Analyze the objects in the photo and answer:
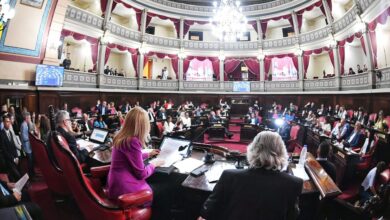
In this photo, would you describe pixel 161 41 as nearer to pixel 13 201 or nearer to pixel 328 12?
pixel 328 12

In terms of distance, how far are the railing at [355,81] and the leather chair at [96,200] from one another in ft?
38.2

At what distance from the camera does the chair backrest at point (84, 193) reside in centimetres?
214

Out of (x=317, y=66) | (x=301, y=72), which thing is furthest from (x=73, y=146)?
(x=317, y=66)

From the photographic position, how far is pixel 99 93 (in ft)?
41.2

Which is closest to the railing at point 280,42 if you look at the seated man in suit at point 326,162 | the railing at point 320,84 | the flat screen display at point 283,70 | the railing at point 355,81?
the flat screen display at point 283,70

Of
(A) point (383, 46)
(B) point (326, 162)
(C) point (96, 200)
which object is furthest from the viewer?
(A) point (383, 46)

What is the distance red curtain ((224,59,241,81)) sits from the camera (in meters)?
17.6

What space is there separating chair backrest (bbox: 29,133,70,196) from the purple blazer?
1.58 metres

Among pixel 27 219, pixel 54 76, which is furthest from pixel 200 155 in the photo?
pixel 54 76

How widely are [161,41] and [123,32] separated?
2.98 meters

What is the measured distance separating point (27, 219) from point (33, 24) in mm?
9142

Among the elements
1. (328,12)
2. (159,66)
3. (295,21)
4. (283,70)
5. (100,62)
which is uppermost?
(295,21)

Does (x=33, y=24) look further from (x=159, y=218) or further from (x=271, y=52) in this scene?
(x=271, y=52)

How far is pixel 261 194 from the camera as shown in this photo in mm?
1445
